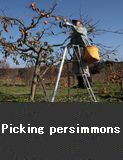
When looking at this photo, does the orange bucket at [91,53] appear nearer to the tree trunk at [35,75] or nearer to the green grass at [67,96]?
the green grass at [67,96]

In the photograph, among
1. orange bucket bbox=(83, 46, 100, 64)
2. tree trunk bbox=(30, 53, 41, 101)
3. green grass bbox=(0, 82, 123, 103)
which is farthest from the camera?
tree trunk bbox=(30, 53, 41, 101)

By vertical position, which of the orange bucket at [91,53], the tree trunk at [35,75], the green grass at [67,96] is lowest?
the green grass at [67,96]

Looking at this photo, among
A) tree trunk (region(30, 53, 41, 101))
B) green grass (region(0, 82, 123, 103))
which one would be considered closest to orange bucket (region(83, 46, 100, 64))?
green grass (region(0, 82, 123, 103))

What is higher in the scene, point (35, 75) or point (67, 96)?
point (35, 75)

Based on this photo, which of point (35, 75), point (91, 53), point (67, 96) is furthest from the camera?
point (67, 96)

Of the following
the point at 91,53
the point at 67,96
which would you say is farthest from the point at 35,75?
the point at 91,53

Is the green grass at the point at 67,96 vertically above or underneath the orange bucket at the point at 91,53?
underneath

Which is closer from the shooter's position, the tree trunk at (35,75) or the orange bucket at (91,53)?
the orange bucket at (91,53)

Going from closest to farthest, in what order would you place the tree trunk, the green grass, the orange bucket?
1. the orange bucket
2. the green grass
3. the tree trunk

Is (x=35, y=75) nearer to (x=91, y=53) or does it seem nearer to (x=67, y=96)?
(x=67, y=96)

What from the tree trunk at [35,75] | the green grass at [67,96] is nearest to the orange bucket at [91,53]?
the green grass at [67,96]

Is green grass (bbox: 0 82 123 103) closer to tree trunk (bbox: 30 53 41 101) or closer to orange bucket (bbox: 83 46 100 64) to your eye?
tree trunk (bbox: 30 53 41 101)

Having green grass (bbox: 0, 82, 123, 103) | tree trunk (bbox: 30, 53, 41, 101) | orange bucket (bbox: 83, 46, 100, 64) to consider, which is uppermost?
orange bucket (bbox: 83, 46, 100, 64)

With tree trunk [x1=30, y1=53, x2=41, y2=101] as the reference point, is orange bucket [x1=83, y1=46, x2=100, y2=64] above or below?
above
